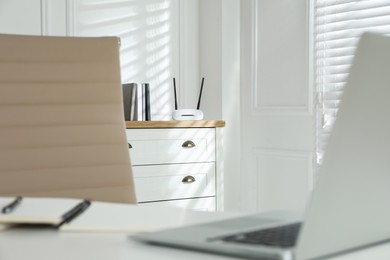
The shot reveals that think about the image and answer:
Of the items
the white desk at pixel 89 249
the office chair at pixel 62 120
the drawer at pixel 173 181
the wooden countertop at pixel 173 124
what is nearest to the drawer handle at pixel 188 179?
the drawer at pixel 173 181

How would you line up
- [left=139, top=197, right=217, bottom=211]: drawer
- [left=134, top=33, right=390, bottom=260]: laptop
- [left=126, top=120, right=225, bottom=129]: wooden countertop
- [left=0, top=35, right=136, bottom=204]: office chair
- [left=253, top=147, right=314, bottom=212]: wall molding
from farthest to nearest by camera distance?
[left=253, top=147, right=314, bottom=212]: wall molding
[left=139, top=197, right=217, bottom=211]: drawer
[left=126, top=120, right=225, bottom=129]: wooden countertop
[left=0, top=35, right=136, bottom=204]: office chair
[left=134, top=33, right=390, bottom=260]: laptop

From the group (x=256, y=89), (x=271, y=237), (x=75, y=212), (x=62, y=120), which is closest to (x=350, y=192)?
(x=271, y=237)

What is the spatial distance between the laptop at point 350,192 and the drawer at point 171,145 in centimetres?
223

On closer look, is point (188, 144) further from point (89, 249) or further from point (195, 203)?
point (89, 249)

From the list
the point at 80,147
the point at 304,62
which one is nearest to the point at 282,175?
the point at 304,62

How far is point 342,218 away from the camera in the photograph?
2.05ft

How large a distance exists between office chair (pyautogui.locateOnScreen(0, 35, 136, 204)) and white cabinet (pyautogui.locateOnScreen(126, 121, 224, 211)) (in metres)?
1.14

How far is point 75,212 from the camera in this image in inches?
38.0

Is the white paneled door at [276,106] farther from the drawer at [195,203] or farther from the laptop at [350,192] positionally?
the laptop at [350,192]

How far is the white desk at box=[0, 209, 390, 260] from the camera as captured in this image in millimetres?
677

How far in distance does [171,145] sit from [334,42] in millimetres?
941

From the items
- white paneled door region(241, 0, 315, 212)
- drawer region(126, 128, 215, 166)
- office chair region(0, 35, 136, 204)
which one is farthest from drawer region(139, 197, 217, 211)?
office chair region(0, 35, 136, 204)

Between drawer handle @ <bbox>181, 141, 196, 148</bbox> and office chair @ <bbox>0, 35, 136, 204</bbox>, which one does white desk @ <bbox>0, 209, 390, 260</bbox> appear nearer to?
office chair @ <bbox>0, 35, 136, 204</bbox>

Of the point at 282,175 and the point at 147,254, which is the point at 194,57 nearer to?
the point at 282,175
